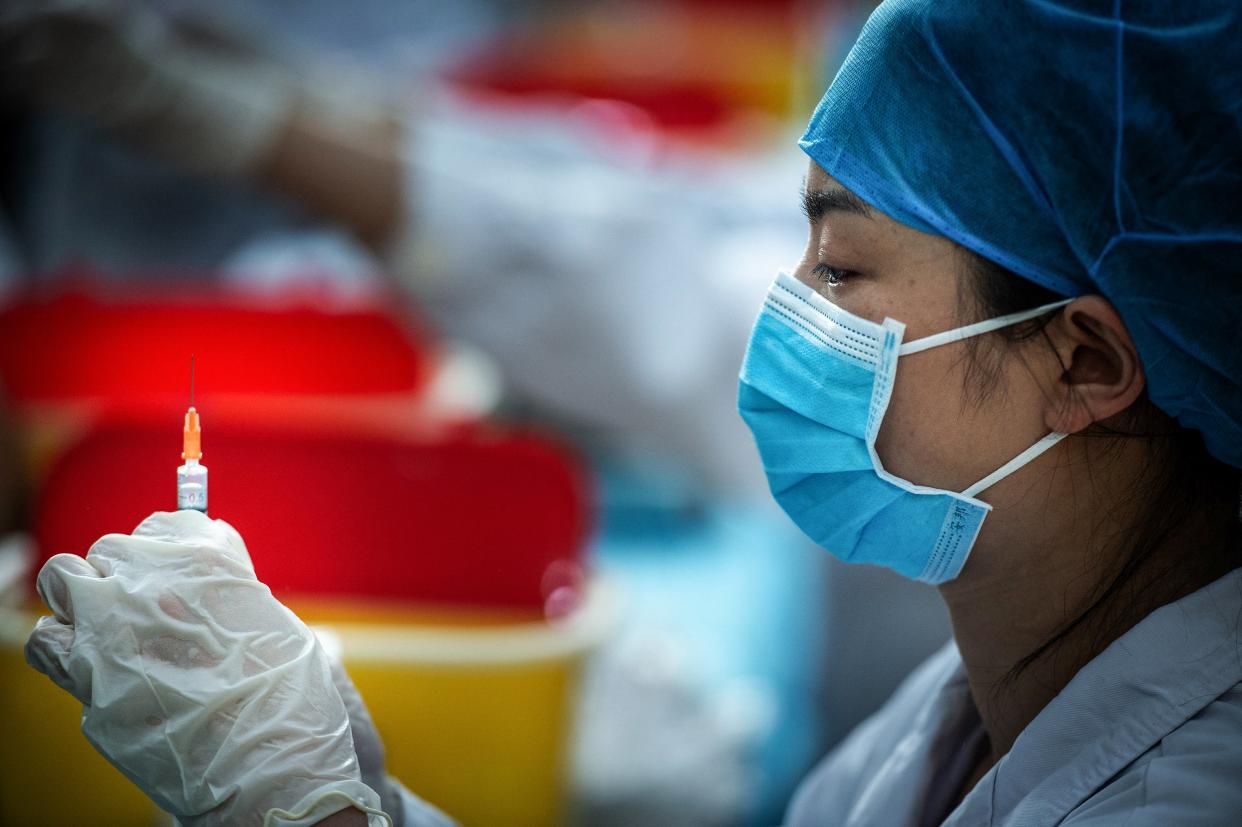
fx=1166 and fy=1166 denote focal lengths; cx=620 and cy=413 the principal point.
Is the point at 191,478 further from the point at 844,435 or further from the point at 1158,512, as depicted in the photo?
the point at 1158,512

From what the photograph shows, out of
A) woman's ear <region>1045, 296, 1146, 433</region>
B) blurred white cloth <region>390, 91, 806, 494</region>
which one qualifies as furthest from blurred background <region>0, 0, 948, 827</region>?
woman's ear <region>1045, 296, 1146, 433</region>

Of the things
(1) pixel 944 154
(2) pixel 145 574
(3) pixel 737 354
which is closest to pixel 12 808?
(2) pixel 145 574

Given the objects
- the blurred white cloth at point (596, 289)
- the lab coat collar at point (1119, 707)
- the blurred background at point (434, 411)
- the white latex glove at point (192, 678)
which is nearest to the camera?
the white latex glove at point (192, 678)

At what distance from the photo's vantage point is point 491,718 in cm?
143

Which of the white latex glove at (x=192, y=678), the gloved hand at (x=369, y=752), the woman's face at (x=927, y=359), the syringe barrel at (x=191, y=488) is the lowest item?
the gloved hand at (x=369, y=752)

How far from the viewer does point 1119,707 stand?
3.01 ft

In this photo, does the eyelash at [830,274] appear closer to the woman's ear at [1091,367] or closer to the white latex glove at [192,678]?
the woman's ear at [1091,367]

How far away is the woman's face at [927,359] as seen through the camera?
3.09 ft

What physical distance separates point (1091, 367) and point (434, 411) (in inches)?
58.6

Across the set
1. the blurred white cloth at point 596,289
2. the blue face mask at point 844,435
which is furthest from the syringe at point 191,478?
the blurred white cloth at point 596,289

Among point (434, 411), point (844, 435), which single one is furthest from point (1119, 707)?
point (434, 411)

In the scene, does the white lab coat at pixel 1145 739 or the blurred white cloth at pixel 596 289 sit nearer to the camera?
the white lab coat at pixel 1145 739

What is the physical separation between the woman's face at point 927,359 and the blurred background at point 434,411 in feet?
1.80

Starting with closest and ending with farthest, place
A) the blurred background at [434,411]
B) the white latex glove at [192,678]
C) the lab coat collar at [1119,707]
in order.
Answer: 1. the white latex glove at [192,678]
2. the lab coat collar at [1119,707]
3. the blurred background at [434,411]
